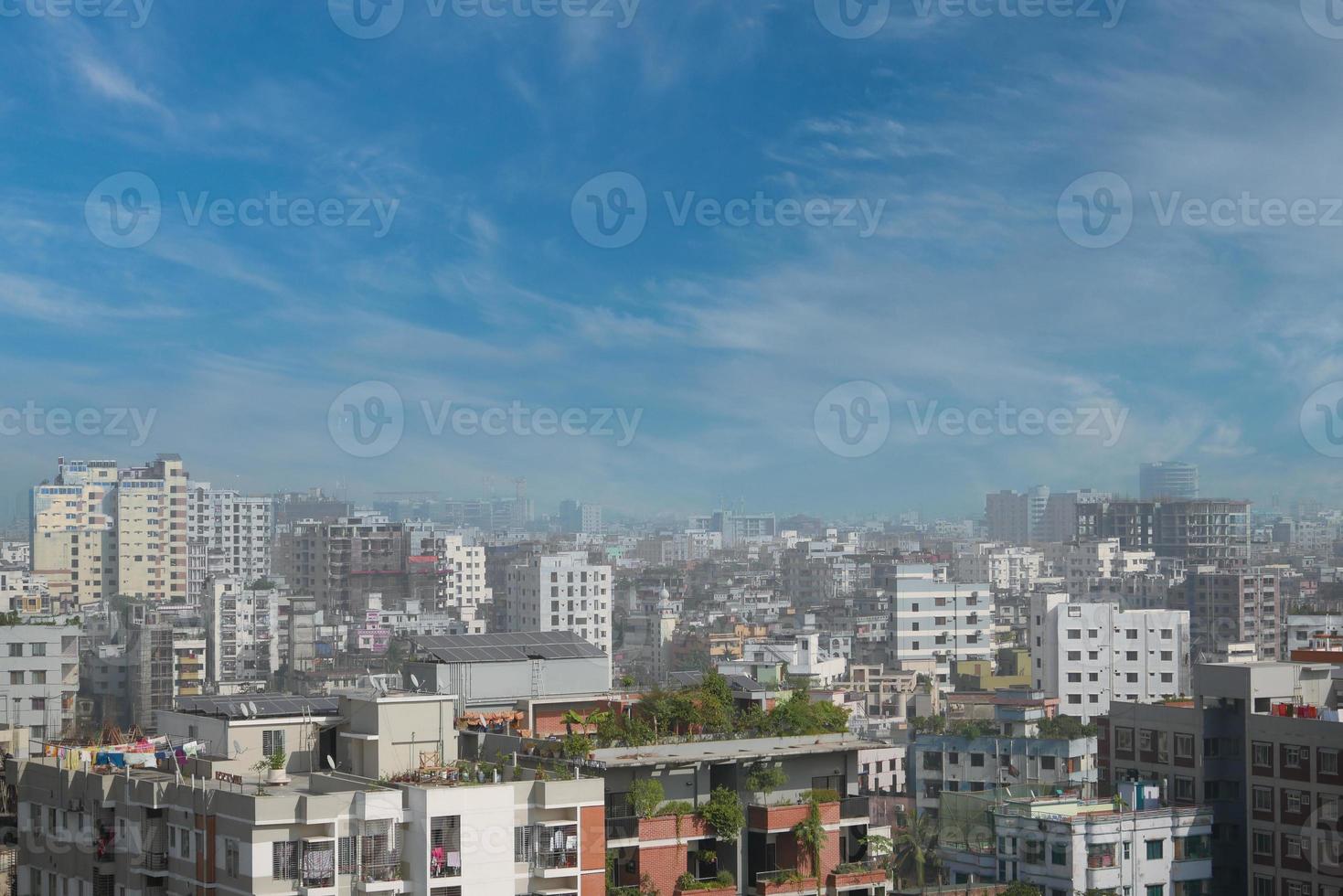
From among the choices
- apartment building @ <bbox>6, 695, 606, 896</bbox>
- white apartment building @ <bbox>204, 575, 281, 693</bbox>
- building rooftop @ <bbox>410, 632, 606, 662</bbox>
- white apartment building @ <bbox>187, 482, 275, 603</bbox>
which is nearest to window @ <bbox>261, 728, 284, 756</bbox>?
apartment building @ <bbox>6, 695, 606, 896</bbox>

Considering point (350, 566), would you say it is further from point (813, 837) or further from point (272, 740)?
point (813, 837)

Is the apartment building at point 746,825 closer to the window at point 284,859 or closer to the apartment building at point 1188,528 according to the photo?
the window at point 284,859

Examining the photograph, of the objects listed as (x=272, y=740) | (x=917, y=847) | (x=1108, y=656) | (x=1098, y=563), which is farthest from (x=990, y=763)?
(x=1098, y=563)

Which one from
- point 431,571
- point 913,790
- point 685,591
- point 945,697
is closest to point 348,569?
point 431,571

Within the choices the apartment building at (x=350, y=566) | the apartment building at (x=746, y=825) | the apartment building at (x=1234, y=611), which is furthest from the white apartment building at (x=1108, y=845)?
the apartment building at (x=350, y=566)

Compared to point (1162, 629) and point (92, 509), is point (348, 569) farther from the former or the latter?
point (1162, 629)

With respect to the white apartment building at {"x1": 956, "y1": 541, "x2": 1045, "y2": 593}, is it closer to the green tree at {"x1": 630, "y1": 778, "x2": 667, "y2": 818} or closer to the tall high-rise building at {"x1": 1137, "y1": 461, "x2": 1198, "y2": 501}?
the tall high-rise building at {"x1": 1137, "y1": 461, "x2": 1198, "y2": 501}
